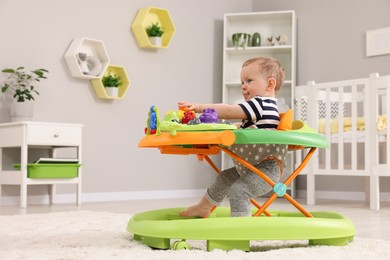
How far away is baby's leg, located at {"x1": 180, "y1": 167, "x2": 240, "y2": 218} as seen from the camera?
1802mm

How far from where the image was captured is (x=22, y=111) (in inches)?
135

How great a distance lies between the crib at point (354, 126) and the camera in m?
3.34

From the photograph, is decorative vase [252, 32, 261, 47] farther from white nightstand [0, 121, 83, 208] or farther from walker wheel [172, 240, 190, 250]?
walker wheel [172, 240, 190, 250]

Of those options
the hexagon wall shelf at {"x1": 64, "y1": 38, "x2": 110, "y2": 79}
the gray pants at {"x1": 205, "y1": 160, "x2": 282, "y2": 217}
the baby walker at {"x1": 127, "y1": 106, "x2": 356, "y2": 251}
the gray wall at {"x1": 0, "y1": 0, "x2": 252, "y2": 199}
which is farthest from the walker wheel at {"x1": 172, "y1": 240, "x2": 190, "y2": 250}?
the hexagon wall shelf at {"x1": 64, "y1": 38, "x2": 110, "y2": 79}

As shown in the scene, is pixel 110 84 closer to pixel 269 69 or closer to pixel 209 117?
pixel 269 69

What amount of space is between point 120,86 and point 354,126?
1.64 m

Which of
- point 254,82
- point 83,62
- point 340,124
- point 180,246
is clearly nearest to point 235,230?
point 180,246

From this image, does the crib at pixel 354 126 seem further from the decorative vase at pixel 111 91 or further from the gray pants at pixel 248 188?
the gray pants at pixel 248 188

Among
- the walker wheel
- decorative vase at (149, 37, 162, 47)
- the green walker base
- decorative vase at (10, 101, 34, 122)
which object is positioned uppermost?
decorative vase at (149, 37, 162, 47)

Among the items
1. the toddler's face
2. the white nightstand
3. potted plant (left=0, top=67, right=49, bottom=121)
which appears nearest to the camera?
the toddler's face

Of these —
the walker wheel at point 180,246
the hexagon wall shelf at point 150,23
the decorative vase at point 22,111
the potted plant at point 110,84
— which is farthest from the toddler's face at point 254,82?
the hexagon wall shelf at point 150,23

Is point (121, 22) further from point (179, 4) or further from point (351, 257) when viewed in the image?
point (351, 257)

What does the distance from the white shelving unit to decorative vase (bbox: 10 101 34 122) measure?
165 centimetres

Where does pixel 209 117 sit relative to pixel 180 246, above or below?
above
